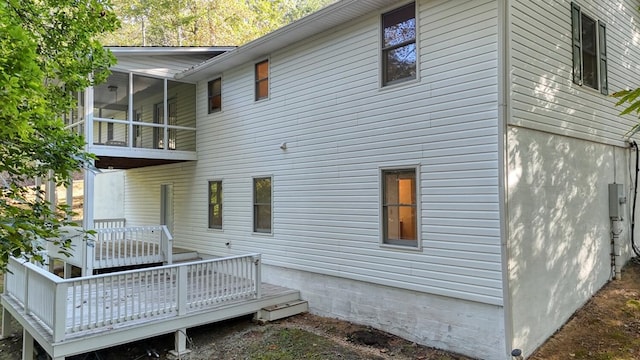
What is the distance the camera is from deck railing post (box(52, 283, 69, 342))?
590cm

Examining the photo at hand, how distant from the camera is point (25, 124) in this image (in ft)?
10.7

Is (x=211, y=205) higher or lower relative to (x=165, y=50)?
lower

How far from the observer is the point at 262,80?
10586 mm

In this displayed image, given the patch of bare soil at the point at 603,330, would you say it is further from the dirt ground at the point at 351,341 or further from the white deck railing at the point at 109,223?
the white deck railing at the point at 109,223

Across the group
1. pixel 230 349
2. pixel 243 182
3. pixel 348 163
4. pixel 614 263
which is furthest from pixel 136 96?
pixel 614 263

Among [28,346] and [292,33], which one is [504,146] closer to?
[292,33]

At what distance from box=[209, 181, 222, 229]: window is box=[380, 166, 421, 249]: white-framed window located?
5.75 m

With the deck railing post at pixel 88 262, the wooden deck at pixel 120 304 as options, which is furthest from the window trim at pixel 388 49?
the deck railing post at pixel 88 262

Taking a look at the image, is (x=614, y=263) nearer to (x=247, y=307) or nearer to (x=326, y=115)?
(x=326, y=115)

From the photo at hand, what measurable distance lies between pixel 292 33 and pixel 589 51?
20.1 feet

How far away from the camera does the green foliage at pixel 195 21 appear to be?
84.9 feet

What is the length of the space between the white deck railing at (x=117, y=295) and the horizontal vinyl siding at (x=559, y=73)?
5.71m

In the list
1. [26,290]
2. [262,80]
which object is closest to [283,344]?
[26,290]

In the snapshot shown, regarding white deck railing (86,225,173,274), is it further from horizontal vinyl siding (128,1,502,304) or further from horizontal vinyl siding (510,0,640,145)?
horizontal vinyl siding (510,0,640,145)
